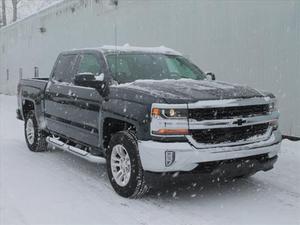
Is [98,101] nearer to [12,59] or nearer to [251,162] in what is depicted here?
[251,162]

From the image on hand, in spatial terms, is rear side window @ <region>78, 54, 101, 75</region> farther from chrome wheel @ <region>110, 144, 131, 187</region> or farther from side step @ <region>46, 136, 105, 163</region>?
chrome wheel @ <region>110, 144, 131, 187</region>

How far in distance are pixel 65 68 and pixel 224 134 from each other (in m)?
3.29

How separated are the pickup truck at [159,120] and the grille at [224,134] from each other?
0.03 ft

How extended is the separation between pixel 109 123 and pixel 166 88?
3.03ft

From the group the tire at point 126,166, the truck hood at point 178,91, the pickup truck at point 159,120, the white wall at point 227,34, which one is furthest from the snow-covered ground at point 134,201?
the white wall at point 227,34

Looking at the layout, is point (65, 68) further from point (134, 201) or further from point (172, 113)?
point (172, 113)

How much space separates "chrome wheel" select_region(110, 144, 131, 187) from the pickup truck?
0.01 metres

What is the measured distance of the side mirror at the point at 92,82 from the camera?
18.9 feet

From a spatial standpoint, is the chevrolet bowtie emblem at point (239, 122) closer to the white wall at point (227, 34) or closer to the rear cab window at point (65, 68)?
the rear cab window at point (65, 68)

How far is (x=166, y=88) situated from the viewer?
17.6ft

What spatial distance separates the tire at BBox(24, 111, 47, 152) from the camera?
825 cm

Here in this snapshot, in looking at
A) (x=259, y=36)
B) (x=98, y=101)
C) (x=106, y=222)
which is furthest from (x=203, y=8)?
(x=106, y=222)

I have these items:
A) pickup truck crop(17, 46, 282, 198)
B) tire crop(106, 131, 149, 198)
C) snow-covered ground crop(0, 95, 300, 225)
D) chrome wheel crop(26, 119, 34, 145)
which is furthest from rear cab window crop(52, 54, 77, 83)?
tire crop(106, 131, 149, 198)

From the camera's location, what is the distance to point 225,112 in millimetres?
5078
